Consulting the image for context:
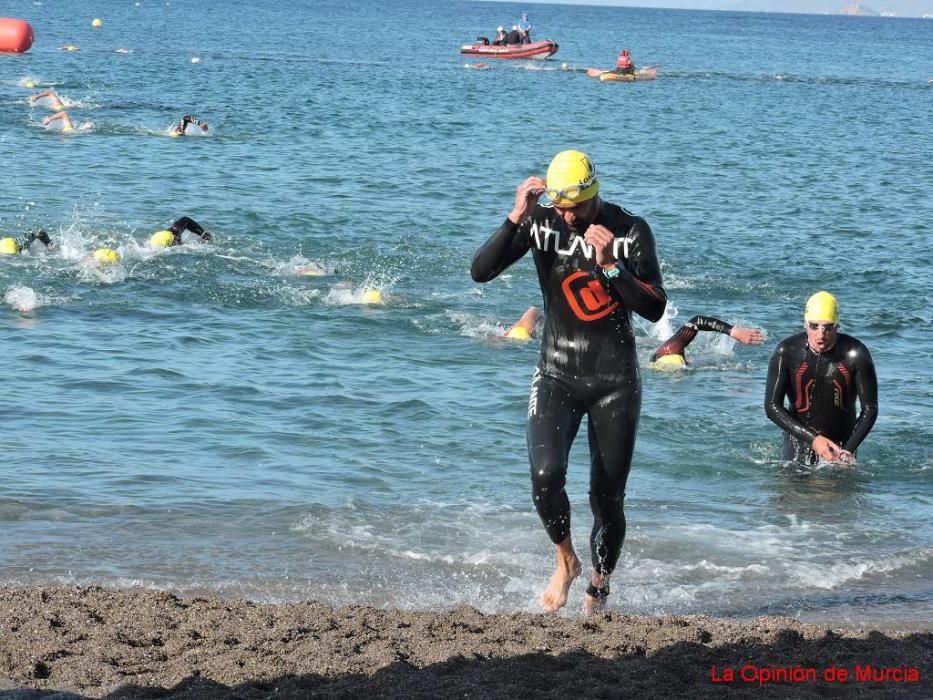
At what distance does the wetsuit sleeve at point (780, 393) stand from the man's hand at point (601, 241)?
390cm

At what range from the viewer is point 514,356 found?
1389cm

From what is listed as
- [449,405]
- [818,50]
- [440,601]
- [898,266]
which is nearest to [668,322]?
[449,405]

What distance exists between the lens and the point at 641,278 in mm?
6168

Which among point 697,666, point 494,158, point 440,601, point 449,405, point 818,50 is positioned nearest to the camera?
point 697,666

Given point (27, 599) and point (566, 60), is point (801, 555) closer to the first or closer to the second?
point (27, 599)

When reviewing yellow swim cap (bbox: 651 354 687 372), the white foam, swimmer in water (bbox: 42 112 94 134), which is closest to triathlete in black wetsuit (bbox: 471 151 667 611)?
yellow swim cap (bbox: 651 354 687 372)

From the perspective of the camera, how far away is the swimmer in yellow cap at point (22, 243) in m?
17.1

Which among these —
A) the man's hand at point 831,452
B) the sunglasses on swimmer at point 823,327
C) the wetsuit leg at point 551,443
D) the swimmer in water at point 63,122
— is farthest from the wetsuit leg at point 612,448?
the swimmer in water at point 63,122

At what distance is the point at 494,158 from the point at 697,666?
27196 millimetres

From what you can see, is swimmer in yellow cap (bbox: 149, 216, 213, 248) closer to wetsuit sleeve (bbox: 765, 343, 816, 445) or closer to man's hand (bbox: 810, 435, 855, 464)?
wetsuit sleeve (bbox: 765, 343, 816, 445)

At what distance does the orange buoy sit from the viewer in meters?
22.6

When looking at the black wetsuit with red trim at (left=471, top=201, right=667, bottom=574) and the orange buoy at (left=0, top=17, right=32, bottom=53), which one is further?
the orange buoy at (left=0, top=17, right=32, bottom=53)

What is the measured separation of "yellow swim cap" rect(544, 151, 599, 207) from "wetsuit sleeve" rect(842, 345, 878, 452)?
12.8 feet

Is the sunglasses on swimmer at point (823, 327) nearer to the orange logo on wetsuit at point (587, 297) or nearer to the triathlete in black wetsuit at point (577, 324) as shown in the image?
the triathlete in black wetsuit at point (577, 324)
